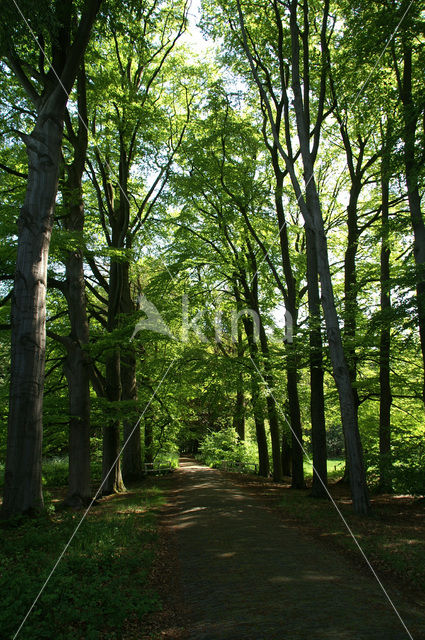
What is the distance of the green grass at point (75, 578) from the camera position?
3.55 meters

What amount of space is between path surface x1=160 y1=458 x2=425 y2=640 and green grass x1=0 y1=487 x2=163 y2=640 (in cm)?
64

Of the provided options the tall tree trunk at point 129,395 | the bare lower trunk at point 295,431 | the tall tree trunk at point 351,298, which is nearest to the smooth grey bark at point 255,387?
the bare lower trunk at point 295,431

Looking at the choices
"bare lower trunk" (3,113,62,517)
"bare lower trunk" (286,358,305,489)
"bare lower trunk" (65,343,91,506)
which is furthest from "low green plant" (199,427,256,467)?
"bare lower trunk" (3,113,62,517)

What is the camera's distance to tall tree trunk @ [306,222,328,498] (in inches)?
429

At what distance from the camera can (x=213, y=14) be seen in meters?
12.9

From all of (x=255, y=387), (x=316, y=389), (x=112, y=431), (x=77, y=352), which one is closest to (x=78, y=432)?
(x=77, y=352)

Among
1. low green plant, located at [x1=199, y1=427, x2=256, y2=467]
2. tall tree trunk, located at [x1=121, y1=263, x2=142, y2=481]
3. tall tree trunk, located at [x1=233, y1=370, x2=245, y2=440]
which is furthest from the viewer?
low green plant, located at [x1=199, y1=427, x2=256, y2=467]

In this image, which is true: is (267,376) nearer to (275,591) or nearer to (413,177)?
(413,177)

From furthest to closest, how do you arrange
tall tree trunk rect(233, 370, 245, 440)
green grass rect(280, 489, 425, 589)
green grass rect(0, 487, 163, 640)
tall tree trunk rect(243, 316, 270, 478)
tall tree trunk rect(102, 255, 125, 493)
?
tall tree trunk rect(233, 370, 245, 440), tall tree trunk rect(243, 316, 270, 478), tall tree trunk rect(102, 255, 125, 493), green grass rect(280, 489, 425, 589), green grass rect(0, 487, 163, 640)

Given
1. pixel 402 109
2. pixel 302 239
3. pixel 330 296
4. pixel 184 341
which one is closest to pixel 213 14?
pixel 402 109

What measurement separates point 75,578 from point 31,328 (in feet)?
12.7

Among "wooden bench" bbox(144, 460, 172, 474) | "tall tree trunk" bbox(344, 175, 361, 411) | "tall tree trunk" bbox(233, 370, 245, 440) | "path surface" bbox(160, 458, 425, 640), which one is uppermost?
"tall tree trunk" bbox(344, 175, 361, 411)

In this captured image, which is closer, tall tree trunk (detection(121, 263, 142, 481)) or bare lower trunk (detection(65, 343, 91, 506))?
bare lower trunk (detection(65, 343, 91, 506))

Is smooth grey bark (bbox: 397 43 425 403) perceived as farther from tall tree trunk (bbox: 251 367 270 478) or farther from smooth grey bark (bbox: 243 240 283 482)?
smooth grey bark (bbox: 243 240 283 482)
